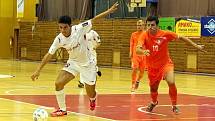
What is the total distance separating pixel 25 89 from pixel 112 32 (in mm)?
16982

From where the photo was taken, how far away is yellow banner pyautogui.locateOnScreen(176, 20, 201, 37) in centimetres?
2828

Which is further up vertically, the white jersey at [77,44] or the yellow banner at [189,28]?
the yellow banner at [189,28]

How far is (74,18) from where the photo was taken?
38.2m

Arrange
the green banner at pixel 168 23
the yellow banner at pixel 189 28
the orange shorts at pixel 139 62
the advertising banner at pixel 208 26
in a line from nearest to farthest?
the orange shorts at pixel 139 62 < the advertising banner at pixel 208 26 < the yellow banner at pixel 189 28 < the green banner at pixel 168 23

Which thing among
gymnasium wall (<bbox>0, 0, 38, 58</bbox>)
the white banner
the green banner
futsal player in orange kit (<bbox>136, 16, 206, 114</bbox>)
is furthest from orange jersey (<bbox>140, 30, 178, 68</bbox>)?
gymnasium wall (<bbox>0, 0, 38, 58</bbox>)

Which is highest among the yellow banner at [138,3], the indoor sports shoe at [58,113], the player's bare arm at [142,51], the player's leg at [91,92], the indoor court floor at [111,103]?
the yellow banner at [138,3]

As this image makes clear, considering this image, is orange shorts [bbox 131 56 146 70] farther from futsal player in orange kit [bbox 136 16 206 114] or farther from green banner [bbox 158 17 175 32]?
green banner [bbox 158 17 175 32]

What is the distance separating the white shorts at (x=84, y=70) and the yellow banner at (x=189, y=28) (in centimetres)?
1723

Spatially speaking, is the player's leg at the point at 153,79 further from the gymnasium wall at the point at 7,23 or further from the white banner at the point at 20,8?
the gymnasium wall at the point at 7,23

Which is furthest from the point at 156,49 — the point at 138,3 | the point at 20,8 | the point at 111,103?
the point at 20,8

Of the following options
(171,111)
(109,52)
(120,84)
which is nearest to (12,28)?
(109,52)

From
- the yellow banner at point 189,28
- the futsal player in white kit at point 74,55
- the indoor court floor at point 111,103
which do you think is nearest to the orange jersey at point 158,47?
the indoor court floor at point 111,103

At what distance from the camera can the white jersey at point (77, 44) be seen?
1124cm

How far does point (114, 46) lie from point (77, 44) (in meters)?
23.1
